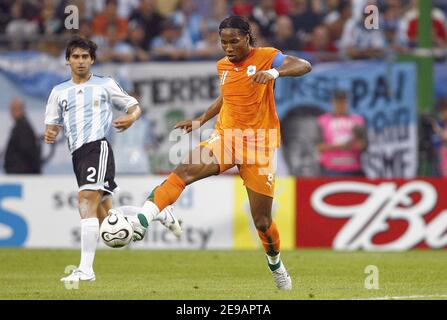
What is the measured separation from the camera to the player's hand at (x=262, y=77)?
10281 mm

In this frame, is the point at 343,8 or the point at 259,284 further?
A: the point at 343,8

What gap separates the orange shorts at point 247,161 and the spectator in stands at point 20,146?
27.0 ft

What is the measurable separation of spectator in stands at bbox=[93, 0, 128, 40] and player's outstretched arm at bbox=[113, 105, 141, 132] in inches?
341

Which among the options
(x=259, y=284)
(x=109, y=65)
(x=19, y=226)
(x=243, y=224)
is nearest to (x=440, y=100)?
(x=243, y=224)

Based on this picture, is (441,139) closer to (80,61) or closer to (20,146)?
(20,146)

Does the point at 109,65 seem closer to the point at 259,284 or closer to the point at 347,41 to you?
the point at 347,41

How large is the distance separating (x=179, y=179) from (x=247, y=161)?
743 millimetres

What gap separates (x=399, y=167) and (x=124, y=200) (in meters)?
4.50

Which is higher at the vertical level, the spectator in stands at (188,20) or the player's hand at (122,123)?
the spectator in stands at (188,20)

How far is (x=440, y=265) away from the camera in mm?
14398

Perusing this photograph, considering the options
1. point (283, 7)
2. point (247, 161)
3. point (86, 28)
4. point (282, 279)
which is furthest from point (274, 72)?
point (283, 7)

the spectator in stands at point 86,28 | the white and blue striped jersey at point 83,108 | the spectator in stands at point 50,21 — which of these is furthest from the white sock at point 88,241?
the spectator in stands at point 50,21

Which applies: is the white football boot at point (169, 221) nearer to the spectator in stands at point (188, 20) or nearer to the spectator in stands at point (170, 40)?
the spectator in stands at point (170, 40)

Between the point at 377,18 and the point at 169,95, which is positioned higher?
the point at 377,18
